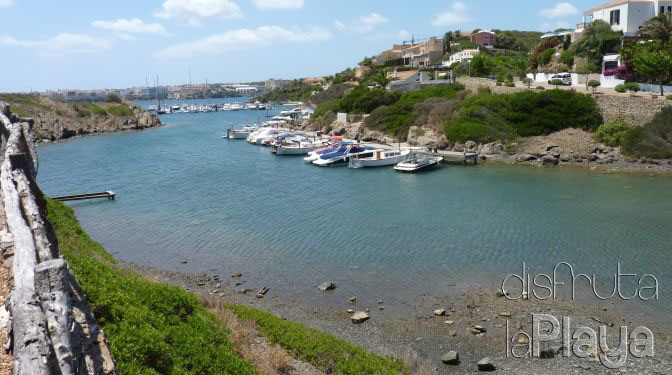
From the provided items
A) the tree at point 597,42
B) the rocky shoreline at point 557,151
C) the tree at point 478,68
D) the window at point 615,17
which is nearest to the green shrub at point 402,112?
the rocky shoreline at point 557,151

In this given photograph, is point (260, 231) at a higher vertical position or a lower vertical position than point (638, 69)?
lower

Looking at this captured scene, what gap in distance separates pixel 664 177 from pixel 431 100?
24.9 metres

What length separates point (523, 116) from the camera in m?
46.8

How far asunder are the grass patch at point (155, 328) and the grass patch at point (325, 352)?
58.4 inches

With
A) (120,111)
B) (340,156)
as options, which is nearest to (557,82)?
(340,156)

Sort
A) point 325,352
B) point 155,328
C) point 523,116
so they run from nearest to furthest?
point 155,328 → point 325,352 → point 523,116

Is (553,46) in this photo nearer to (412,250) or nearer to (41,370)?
(412,250)

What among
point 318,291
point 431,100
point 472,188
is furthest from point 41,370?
point 431,100

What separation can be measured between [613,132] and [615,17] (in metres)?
23.7

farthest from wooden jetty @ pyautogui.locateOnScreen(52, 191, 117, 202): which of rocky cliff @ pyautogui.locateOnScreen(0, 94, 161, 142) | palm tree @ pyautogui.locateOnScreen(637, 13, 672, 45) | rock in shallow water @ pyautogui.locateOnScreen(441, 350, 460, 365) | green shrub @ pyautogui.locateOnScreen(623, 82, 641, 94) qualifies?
palm tree @ pyautogui.locateOnScreen(637, 13, 672, 45)

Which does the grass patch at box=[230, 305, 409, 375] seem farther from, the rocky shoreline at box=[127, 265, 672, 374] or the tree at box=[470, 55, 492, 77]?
the tree at box=[470, 55, 492, 77]

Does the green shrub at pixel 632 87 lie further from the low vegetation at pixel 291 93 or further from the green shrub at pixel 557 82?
the low vegetation at pixel 291 93

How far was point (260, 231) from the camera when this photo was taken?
81.7ft

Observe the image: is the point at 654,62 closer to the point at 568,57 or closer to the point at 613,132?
the point at 613,132
